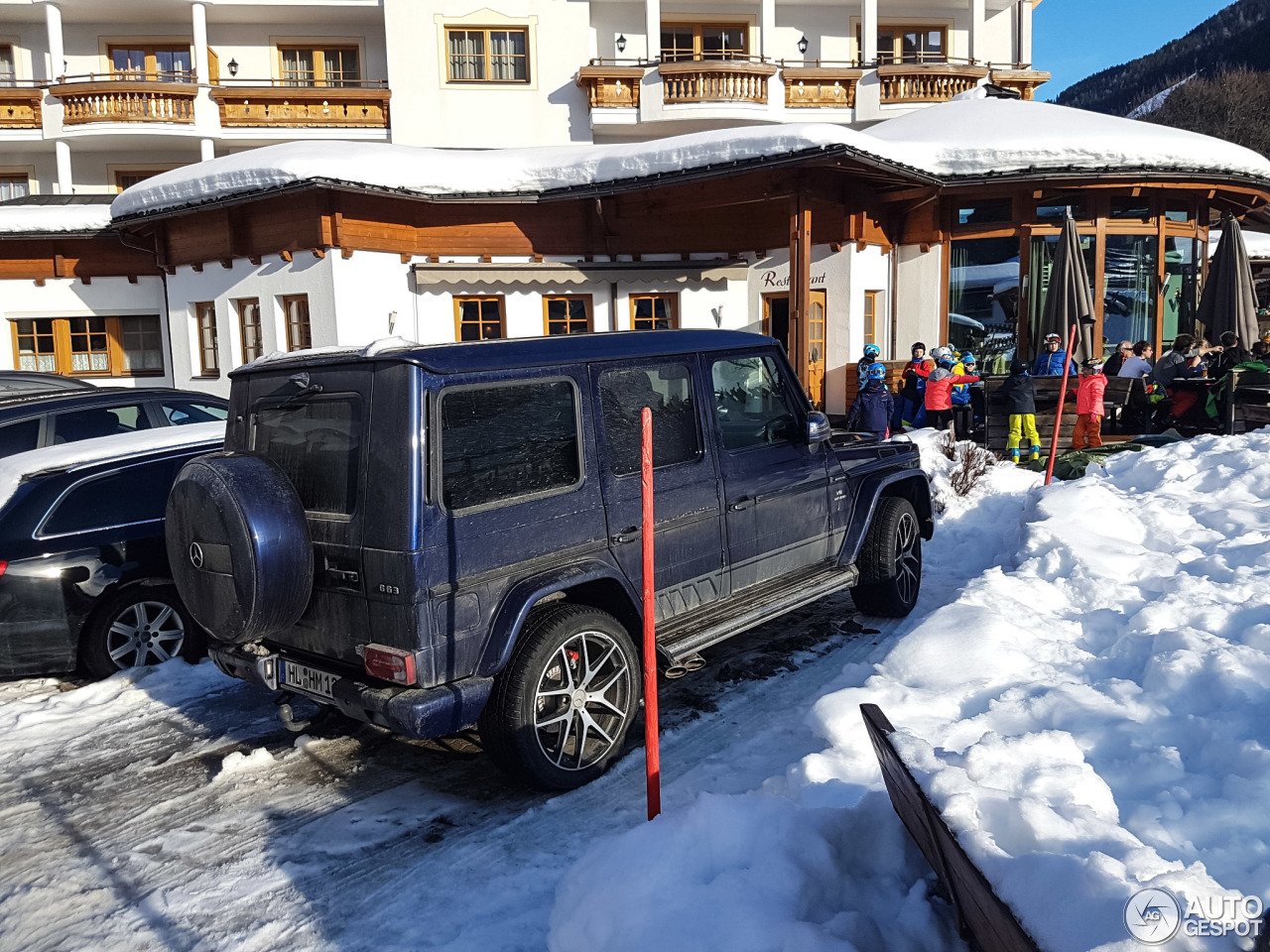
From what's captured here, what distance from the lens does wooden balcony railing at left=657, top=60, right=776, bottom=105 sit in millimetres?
21031

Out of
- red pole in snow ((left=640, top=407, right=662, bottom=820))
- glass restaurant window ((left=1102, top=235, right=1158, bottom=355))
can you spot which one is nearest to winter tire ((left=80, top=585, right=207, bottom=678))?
red pole in snow ((left=640, top=407, right=662, bottom=820))

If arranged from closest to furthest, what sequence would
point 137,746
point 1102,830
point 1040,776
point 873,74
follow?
point 1102,830, point 1040,776, point 137,746, point 873,74

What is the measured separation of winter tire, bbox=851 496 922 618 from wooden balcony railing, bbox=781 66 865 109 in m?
18.4

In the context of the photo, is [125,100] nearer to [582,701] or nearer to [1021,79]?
[1021,79]

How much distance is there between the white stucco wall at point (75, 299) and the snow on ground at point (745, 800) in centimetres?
1363

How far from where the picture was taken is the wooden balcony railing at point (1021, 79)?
898 inches

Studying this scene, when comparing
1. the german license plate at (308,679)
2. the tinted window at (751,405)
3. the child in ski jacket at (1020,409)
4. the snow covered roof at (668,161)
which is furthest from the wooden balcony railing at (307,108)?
the german license plate at (308,679)

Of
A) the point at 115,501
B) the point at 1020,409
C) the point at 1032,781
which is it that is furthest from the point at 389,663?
the point at 1020,409

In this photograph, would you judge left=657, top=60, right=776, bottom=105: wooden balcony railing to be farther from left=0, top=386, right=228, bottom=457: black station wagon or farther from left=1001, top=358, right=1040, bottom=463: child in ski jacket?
left=0, top=386, right=228, bottom=457: black station wagon

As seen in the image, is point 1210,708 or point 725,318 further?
point 725,318

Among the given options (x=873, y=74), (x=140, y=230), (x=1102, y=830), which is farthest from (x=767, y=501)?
(x=873, y=74)

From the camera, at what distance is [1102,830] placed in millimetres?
2518

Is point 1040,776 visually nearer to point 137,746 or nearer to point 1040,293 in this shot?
point 137,746

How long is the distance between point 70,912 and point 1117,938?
11.5 feet
